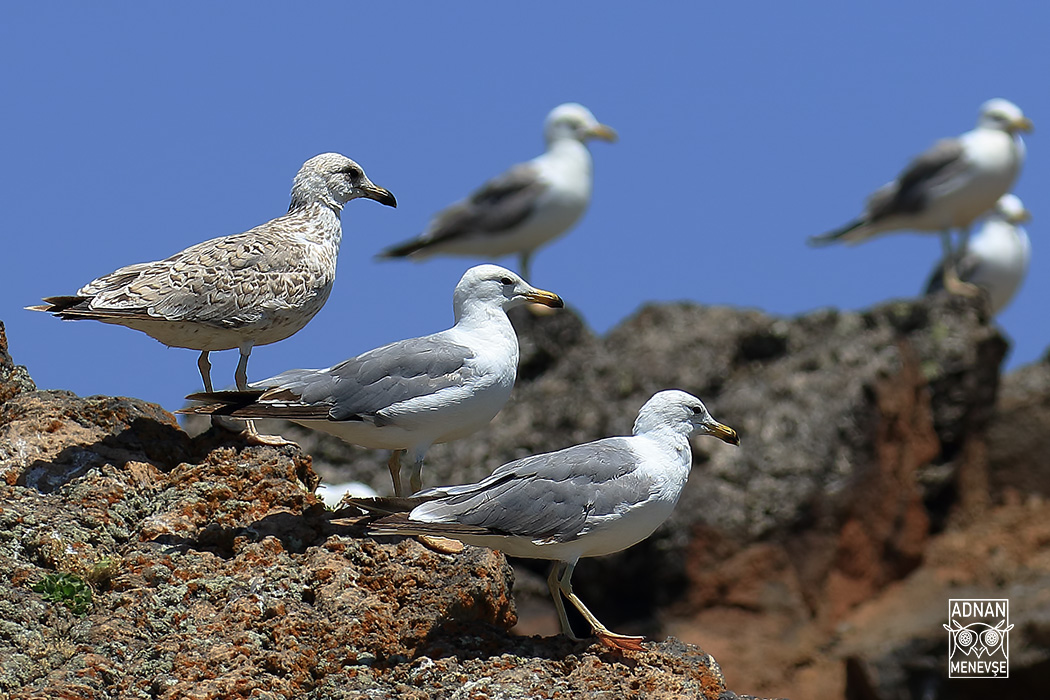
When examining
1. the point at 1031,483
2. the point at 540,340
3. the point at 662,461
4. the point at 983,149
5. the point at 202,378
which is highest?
the point at 983,149

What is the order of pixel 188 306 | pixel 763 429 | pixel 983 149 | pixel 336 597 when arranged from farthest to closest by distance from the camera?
pixel 983 149 → pixel 763 429 → pixel 188 306 → pixel 336 597

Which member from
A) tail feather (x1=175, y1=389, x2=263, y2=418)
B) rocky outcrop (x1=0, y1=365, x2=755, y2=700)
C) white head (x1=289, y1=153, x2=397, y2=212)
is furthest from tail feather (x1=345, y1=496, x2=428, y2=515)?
white head (x1=289, y1=153, x2=397, y2=212)

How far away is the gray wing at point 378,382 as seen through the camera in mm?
7453

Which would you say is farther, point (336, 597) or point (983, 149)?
point (983, 149)

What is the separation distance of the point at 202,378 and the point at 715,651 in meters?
8.30

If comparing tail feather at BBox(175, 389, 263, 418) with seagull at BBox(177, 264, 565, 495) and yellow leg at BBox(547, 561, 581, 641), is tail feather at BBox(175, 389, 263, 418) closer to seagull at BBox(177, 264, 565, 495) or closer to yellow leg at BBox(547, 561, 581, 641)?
seagull at BBox(177, 264, 565, 495)

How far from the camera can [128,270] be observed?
8.20 meters

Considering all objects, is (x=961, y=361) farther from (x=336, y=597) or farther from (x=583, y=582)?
(x=336, y=597)

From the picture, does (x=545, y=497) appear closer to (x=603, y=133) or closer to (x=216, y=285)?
(x=216, y=285)

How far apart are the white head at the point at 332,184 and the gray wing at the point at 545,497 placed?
2735 millimetres

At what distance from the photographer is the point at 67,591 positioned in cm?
698

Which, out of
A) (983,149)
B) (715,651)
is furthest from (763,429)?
(983,149)

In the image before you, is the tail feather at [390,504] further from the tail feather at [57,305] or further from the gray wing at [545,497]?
the tail feather at [57,305]

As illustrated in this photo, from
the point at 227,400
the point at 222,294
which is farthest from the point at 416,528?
the point at 222,294
